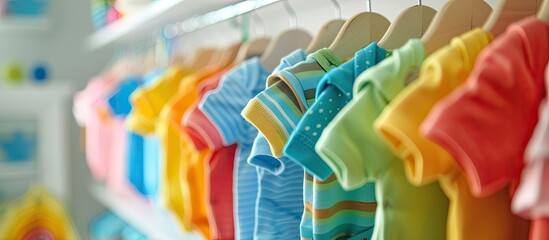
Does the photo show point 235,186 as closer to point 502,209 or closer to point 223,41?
point 502,209

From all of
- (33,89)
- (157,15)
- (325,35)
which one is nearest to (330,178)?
(325,35)

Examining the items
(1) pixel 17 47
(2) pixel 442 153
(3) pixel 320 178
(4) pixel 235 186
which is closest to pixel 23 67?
(1) pixel 17 47

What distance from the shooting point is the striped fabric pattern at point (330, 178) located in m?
0.77

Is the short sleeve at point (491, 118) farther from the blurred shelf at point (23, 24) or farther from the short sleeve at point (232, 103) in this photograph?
the blurred shelf at point (23, 24)

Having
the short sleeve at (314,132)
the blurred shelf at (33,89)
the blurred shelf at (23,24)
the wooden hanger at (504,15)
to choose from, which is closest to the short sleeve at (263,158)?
the short sleeve at (314,132)

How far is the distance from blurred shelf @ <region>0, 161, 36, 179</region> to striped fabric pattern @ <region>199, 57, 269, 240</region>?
2195 mm

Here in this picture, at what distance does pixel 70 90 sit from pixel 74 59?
0.24m

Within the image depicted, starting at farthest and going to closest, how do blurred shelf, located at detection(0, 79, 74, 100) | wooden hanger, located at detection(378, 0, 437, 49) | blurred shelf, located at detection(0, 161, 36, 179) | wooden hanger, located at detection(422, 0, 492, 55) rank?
1. blurred shelf, located at detection(0, 161, 36, 179)
2. blurred shelf, located at detection(0, 79, 74, 100)
3. wooden hanger, located at detection(378, 0, 437, 49)
4. wooden hanger, located at detection(422, 0, 492, 55)

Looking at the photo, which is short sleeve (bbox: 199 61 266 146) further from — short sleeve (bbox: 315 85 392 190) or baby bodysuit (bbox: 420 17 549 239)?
baby bodysuit (bbox: 420 17 549 239)

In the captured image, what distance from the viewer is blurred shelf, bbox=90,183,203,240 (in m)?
1.52

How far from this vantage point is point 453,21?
772 millimetres

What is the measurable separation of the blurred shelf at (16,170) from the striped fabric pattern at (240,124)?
2.19 metres

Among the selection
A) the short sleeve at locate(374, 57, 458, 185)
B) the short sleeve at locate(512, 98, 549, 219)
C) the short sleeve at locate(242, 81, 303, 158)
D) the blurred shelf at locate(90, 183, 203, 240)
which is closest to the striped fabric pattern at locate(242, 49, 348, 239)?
the short sleeve at locate(242, 81, 303, 158)

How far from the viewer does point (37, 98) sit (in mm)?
2934
